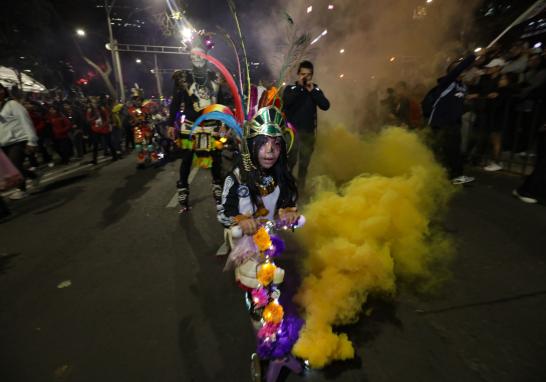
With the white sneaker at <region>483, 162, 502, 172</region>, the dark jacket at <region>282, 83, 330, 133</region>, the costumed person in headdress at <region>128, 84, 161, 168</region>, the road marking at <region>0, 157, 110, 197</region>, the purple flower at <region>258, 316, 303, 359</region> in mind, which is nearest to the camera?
the purple flower at <region>258, 316, 303, 359</region>

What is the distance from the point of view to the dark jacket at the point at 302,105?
489 cm

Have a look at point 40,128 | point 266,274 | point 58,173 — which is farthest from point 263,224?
point 40,128

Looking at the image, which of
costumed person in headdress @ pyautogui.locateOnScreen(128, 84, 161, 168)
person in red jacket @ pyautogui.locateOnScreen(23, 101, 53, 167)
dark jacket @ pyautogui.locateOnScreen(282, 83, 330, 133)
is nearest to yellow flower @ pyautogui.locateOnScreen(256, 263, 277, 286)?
dark jacket @ pyautogui.locateOnScreen(282, 83, 330, 133)

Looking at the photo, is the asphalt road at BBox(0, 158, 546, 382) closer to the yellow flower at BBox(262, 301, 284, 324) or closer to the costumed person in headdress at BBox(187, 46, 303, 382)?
the costumed person in headdress at BBox(187, 46, 303, 382)

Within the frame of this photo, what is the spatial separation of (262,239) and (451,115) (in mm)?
5208

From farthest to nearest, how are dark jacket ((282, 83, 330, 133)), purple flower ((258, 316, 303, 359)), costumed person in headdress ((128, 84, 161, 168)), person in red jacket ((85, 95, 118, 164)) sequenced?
1. person in red jacket ((85, 95, 118, 164))
2. costumed person in headdress ((128, 84, 161, 168))
3. dark jacket ((282, 83, 330, 133))
4. purple flower ((258, 316, 303, 359))

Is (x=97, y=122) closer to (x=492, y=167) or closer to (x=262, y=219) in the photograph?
(x=262, y=219)

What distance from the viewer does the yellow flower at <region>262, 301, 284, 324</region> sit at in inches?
→ 83.1

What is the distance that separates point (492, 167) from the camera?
274 inches

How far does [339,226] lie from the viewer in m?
3.40

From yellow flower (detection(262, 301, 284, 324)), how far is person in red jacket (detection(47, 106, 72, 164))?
10185mm

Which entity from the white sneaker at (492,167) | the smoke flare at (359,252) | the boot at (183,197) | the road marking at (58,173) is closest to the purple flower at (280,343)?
the smoke flare at (359,252)

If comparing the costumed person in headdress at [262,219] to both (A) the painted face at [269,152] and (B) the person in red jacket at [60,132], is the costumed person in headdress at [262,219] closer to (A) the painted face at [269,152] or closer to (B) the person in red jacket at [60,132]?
(A) the painted face at [269,152]

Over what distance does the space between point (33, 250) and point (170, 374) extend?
3282mm
